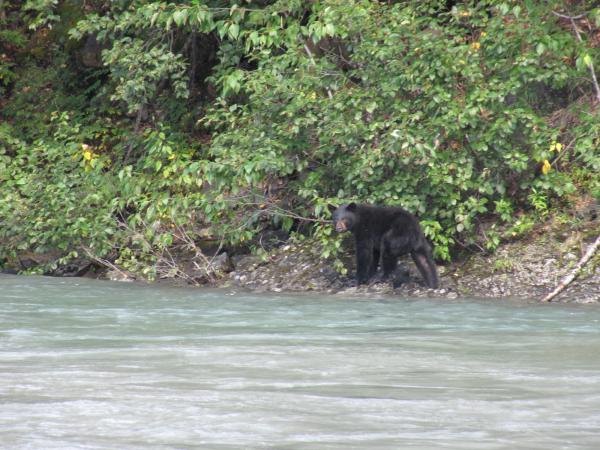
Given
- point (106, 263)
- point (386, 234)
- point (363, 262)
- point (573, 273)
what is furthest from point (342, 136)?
point (106, 263)

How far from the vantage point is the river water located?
5012 millimetres

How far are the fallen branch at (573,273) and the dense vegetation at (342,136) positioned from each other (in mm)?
839

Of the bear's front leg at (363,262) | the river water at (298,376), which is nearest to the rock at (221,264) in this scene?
the bear's front leg at (363,262)

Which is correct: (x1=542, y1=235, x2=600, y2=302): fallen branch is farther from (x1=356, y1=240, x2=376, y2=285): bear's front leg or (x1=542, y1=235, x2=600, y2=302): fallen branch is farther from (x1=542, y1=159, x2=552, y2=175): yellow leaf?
(x1=356, y1=240, x2=376, y2=285): bear's front leg

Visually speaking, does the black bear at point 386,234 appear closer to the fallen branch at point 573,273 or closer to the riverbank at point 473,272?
the riverbank at point 473,272

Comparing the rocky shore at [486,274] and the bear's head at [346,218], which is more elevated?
the bear's head at [346,218]

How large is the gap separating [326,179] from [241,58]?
3.52 meters

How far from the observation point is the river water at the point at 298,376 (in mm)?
5012

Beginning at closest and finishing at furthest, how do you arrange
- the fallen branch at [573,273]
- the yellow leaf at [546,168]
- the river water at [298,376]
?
1. the river water at [298,376]
2. the fallen branch at [573,273]
3. the yellow leaf at [546,168]

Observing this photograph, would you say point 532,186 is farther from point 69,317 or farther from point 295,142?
point 69,317

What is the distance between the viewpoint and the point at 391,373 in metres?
6.72

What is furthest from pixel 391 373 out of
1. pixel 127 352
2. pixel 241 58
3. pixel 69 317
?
pixel 241 58

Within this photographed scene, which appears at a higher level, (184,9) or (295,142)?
(184,9)

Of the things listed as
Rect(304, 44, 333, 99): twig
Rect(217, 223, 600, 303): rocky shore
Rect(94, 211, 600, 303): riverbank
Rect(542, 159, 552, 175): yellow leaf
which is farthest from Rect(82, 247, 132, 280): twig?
Rect(542, 159, 552, 175): yellow leaf
